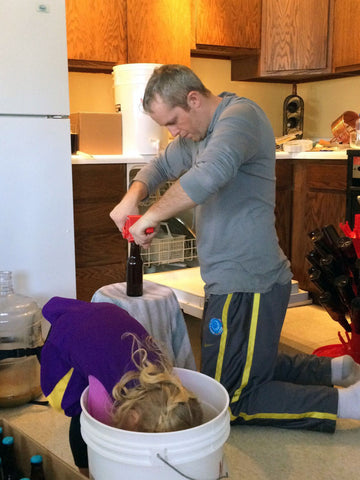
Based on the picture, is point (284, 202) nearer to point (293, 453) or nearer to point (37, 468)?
point (293, 453)

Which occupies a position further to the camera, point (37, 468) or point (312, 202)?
point (312, 202)

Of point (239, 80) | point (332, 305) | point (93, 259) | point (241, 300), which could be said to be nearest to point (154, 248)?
point (93, 259)

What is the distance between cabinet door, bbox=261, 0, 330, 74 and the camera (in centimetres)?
344

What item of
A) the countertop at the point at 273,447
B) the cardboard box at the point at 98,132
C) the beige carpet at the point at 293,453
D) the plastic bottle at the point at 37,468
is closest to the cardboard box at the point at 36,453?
the plastic bottle at the point at 37,468

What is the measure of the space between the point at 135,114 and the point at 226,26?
951 mm

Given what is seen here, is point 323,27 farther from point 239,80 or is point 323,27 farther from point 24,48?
point 24,48

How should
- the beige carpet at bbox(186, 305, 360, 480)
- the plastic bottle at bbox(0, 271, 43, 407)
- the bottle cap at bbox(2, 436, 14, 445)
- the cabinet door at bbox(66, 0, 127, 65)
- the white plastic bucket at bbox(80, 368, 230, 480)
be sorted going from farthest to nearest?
the cabinet door at bbox(66, 0, 127, 65)
the plastic bottle at bbox(0, 271, 43, 407)
the beige carpet at bbox(186, 305, 360, 480)
the bottle cap at bbox(2, 436, 14, 445)
the white plastic bucket at bbox(80, 368, 230, 480)

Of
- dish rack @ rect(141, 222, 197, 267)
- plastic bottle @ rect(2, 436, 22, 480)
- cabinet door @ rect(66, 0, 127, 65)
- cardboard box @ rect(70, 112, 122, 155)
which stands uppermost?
cabinet door @ rect(66, 0, 127, 65)

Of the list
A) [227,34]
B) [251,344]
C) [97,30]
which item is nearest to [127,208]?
[251,344]

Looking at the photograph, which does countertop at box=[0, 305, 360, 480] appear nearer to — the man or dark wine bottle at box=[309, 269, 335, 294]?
the man

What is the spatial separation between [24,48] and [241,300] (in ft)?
4.37

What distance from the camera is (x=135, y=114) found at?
2936 millimetres

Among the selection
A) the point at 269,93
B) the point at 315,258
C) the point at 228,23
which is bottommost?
the point at 315,258

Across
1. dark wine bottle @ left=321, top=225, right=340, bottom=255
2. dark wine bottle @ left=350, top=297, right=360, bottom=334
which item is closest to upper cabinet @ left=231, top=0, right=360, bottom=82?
dark wine bottle @ left=321, top=225, right=340, bottom=255
